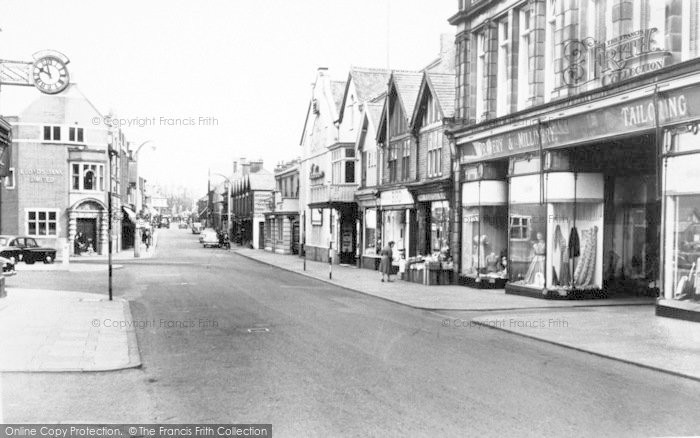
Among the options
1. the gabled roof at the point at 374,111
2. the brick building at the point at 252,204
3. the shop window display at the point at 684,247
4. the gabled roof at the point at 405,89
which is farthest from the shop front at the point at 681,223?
the brick building at the point at 252,204

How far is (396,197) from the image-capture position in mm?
30875

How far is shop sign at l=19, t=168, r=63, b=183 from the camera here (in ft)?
146

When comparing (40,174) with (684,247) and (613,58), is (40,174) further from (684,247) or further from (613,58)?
(684,247)

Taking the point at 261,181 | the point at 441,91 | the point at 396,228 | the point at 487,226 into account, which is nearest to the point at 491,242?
the point at 487,226

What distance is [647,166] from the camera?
18562 millimetres

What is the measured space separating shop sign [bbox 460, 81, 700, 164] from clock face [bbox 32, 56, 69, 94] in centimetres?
1171

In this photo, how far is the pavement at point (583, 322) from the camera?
1057cm

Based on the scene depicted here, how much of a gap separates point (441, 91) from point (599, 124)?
11367mm

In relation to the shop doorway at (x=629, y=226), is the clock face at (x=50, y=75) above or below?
above

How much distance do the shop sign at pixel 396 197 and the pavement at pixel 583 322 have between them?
7.49m

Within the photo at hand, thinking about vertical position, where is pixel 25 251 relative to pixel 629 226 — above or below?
below

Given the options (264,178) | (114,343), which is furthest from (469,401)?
(264,178)

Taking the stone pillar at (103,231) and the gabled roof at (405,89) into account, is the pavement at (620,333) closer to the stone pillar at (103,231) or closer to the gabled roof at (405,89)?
the gabled roof at (405,89)

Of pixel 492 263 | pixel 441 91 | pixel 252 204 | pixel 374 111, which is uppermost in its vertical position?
pixel 374 111
